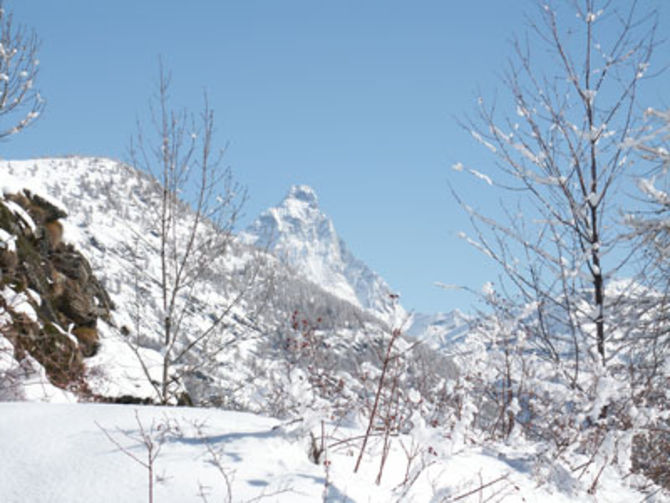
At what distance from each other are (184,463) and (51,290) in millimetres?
8499

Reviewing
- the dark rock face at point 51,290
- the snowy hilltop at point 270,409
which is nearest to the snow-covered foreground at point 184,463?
the snowy hilltop at point 270,409

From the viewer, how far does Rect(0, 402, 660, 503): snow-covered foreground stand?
219cm

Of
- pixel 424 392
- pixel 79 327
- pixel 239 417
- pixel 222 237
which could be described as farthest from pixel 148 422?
pixel 79 327

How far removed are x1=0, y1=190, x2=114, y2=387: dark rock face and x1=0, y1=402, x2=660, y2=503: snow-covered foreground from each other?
186 inches

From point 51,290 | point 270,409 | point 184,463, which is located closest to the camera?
point 184,463

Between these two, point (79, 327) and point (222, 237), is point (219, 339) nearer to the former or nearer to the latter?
point (222, 237)

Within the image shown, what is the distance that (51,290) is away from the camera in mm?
9508

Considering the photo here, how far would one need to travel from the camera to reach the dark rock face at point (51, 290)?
25.7 feet

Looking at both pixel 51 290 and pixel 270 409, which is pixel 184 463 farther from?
pixel 51 290

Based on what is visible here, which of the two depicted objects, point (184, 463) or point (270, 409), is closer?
point (184, 463)

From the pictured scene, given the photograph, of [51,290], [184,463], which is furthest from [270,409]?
[184,463]

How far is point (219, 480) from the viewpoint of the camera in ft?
7.50

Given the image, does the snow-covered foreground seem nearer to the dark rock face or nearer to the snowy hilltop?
the snowy hilltop

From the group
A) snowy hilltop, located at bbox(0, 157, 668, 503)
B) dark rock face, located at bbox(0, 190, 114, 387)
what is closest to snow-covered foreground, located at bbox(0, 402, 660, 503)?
snowy hilltop, located at bbox(0, 157, 668, 503)
